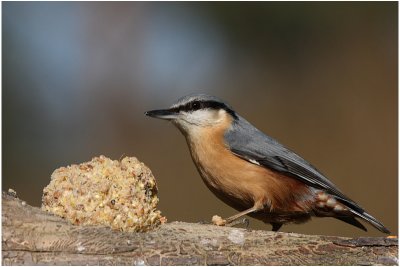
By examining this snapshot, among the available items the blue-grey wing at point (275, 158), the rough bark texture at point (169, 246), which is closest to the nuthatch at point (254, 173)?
the blue-grey wing at point (275, 158)

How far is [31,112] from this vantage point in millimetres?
7559

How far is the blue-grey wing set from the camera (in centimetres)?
382

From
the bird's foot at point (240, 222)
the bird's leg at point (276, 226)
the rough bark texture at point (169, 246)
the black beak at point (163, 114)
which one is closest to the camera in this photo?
the rough bark texture at point (169, 246)

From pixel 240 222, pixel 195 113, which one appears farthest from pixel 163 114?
pixel 240 222

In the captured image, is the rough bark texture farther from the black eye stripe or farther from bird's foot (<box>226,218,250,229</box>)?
the black eye stripe

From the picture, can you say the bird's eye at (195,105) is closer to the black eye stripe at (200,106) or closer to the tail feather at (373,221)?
the black eye stripe at (200,106)

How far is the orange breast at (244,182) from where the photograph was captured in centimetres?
372

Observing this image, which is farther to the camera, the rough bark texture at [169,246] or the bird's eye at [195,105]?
the bird's eye at [195,105]

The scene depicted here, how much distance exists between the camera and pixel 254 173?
3.76 metres

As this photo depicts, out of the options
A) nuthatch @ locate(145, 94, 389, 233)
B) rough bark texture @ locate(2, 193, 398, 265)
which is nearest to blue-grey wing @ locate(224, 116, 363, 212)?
nuthatch @ locate(145, 94, 389, 233)

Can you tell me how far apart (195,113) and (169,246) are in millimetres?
1549

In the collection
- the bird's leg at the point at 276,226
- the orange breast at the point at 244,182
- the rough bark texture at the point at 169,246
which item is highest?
the orange breast at the point at 244,182

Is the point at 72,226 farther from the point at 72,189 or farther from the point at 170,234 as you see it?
the point at 170,234

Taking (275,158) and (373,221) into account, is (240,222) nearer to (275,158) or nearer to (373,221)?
(275,158)
